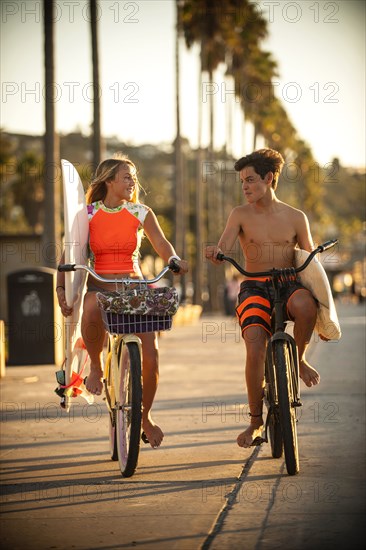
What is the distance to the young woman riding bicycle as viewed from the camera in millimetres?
7918

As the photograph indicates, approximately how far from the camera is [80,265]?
7516 millimetres

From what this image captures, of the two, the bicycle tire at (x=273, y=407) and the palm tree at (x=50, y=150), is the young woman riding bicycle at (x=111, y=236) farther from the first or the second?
the palm tree at (x=50, y=150)

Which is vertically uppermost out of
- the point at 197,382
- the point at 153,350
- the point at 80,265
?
the point at 80,265

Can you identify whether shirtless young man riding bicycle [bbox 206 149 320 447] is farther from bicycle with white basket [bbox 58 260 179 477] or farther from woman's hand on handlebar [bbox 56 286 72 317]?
woman's hand on handlebar [bbox 56 286 72 317]

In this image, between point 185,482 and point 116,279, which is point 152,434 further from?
point 116,279

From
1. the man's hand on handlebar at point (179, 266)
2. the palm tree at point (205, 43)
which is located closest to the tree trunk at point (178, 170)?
the palm tree at point (205, 43)

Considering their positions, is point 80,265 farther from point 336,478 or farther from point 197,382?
point 197,382

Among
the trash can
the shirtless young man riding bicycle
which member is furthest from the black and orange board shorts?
the trash can

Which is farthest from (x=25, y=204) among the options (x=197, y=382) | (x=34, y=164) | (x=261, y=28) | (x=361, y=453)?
(x=361, y=453)

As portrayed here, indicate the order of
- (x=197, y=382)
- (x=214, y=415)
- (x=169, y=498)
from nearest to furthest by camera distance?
1. (x=169, y=498)
2. (x=214, y=415)
3. (x=197, y=382)

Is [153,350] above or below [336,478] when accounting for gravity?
above

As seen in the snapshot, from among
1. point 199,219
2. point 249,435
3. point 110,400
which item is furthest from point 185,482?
point 199,219

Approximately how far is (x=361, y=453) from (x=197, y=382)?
593 cm

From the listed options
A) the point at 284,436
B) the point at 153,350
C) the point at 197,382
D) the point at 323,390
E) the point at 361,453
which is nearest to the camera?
the point at 284,436
